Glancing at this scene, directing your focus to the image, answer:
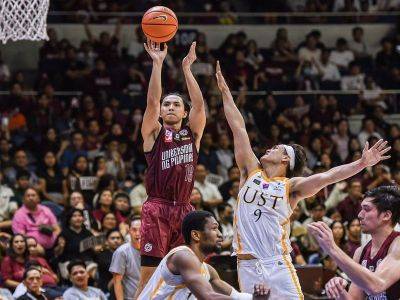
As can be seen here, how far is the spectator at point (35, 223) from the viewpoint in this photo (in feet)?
42.1

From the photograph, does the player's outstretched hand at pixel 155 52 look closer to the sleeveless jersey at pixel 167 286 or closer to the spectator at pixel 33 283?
the sleeveless jersey at pixel 167 286

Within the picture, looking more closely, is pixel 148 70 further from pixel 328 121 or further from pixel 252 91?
pixel 328 121

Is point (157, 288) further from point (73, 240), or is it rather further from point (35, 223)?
point (35, 223)

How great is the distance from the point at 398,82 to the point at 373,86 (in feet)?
2.01

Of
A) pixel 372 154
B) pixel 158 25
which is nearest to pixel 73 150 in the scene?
pixel 158 25

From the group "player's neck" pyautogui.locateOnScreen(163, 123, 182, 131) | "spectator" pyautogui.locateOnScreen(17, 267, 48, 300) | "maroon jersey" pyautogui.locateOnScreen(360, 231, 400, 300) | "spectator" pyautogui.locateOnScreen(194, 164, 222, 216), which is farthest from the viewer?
"spectator" pyautogui.locateOnScreen(194, 164, 222, 216)

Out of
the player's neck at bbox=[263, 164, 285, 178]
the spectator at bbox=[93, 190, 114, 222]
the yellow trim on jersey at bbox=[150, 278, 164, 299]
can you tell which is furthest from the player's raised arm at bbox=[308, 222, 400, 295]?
the spectator at bbox=[93, 190, 114, 222]

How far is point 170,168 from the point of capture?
8.73 m

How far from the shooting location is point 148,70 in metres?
18.5

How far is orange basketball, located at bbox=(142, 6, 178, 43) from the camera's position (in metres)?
9.05

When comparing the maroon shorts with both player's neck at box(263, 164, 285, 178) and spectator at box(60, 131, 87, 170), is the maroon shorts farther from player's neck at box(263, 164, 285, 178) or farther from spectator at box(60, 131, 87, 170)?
spectator at box(60, 131, 87, 170)

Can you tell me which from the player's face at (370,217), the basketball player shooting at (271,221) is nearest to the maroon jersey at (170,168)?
the basketball player shooting at (271,221)

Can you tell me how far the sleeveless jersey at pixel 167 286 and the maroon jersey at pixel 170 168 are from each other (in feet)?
5.30

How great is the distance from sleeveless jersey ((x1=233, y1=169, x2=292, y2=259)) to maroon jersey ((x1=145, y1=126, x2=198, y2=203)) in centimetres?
68
